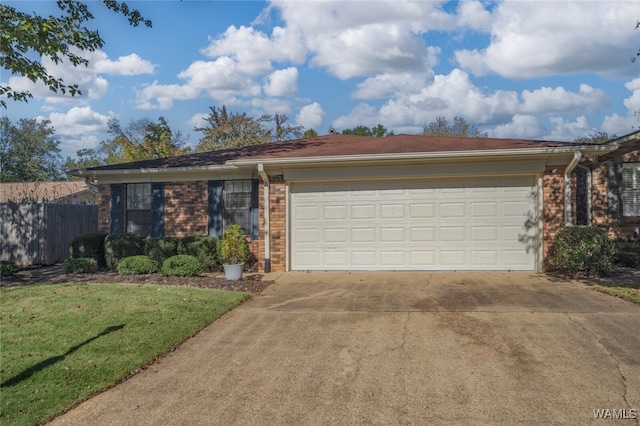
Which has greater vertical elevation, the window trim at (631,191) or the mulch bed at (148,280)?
the window trim at (631,191)

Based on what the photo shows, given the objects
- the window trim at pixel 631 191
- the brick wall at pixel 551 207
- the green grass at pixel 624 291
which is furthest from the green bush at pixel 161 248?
the window trim at pixel 631 191

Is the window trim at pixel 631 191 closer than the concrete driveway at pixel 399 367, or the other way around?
the concrete driveway at pixel 399 367

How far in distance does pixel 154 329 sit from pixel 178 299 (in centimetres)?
158

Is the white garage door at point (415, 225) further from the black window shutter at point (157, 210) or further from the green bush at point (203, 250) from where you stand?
the black window shutter at point (157, 210)

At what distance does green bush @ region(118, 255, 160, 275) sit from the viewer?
10758 mm

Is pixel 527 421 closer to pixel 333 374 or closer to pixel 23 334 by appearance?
pixel 333 374

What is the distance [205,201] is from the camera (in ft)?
40.3

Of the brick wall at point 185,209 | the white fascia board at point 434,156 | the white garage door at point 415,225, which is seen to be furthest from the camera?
the brick wall at point 185,209

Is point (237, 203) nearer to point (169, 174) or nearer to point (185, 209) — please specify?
point (185, 209)

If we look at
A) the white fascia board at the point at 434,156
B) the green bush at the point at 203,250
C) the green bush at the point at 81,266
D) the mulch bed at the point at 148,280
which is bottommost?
the mulch bed at the point at 148,280

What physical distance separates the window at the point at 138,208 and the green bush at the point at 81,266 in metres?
1.67

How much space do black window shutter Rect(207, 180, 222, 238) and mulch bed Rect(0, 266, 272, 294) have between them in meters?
1.71

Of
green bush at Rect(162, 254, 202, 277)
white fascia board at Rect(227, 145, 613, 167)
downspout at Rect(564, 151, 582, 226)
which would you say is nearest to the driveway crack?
downspout at Rect(564, 151, 582, 226)

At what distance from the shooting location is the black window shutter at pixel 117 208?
1288cm
